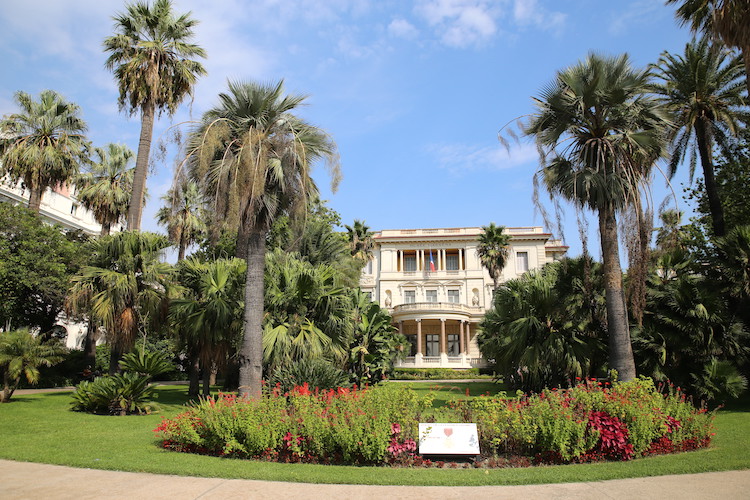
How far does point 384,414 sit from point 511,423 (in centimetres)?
201

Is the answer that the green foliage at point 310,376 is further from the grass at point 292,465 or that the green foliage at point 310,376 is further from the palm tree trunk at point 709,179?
the palm tree trunk at point 709,179

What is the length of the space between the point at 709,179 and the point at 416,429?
15.1 meters

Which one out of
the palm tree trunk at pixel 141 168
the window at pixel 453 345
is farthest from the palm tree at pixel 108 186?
the window at pixel 453 345

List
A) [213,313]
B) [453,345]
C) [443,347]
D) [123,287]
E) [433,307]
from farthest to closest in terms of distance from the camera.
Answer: [453,345] → [433,307] → [443,347] → [213,313] → [123,287]

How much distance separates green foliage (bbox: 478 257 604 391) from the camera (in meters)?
14.4

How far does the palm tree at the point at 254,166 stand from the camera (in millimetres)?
11938

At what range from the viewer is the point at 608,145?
1196cm

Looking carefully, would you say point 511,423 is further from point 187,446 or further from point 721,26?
point 721,26

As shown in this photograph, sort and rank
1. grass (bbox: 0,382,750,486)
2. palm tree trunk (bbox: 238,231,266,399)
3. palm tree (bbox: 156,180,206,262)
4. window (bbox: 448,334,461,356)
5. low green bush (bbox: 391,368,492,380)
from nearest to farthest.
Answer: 1. grass (bbox: 0,382,750,486)
2. palm tree trunk (bbox: 238,231,266,399)
3. palm tree (bbox: 156,180,206,262)
4. low green bush (bbox: 391,368,492,380)
5. window (bbox: 448,334,461,356)

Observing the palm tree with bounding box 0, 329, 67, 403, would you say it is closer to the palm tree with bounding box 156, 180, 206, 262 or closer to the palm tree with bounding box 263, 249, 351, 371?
the palm tree with bounding box 263, 249, 351, 371

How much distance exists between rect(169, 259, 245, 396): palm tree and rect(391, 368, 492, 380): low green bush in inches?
937

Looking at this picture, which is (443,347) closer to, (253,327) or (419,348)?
(419,348)

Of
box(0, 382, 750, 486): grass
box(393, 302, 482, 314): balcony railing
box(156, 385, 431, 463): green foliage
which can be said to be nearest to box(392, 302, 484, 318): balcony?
box(393, 302, 482, 314): balcony railing

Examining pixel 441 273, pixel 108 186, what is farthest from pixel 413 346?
pixel 108 186
